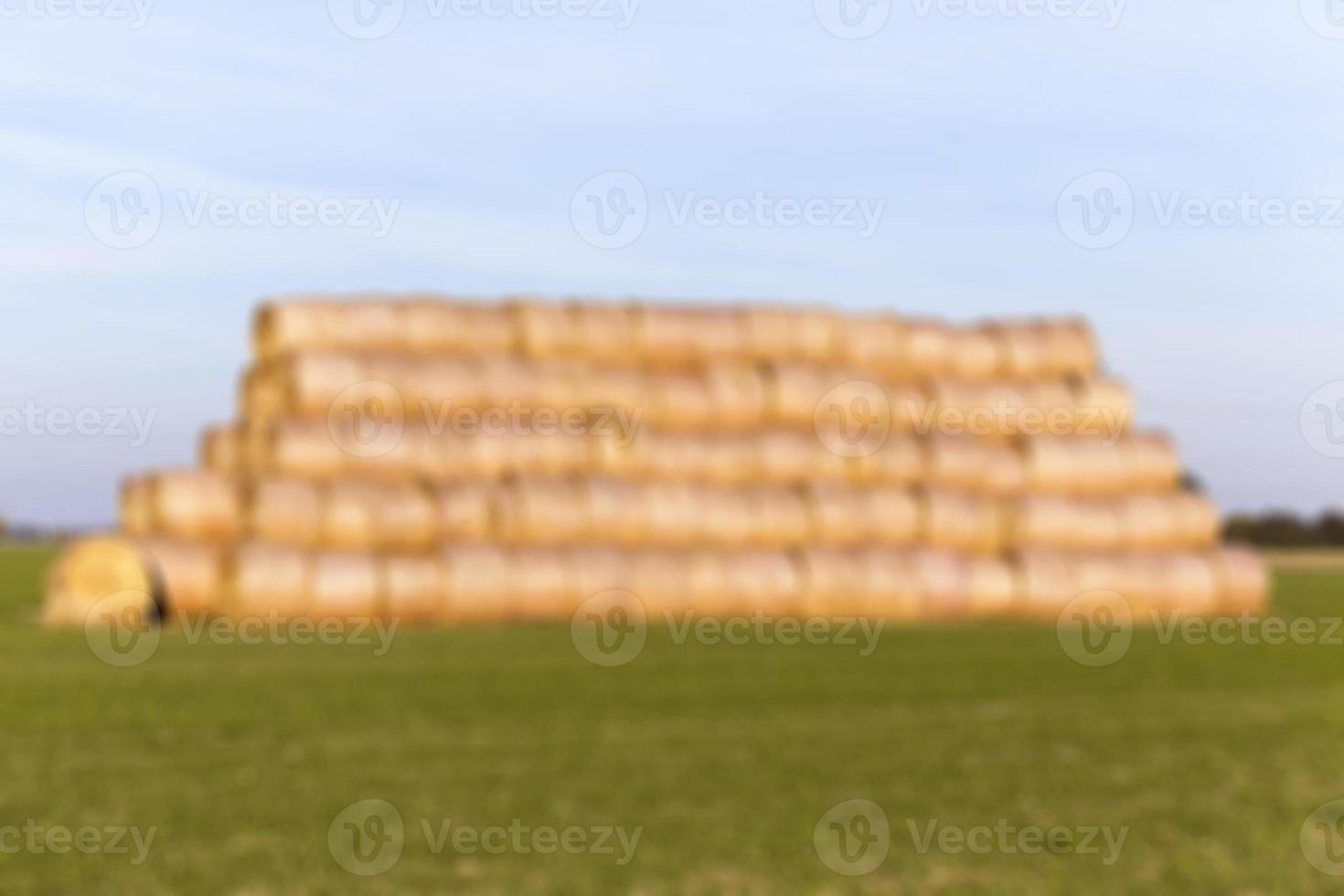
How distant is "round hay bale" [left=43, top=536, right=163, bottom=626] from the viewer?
48.6 feet

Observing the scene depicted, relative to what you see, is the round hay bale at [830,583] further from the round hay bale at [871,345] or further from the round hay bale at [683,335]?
the round hay bale at [871,345]

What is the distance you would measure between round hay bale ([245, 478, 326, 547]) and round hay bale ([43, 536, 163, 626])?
1.13 m

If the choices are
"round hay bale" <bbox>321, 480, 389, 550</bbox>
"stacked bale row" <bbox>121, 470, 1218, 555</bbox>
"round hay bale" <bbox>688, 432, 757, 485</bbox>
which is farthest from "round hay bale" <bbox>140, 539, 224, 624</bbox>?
"round hay bale" <bbox>688, 432, 757, 485</bbox>

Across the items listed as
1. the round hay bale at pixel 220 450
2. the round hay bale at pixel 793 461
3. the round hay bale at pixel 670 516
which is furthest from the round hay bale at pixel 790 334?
the round hay bale at pixel 220 450

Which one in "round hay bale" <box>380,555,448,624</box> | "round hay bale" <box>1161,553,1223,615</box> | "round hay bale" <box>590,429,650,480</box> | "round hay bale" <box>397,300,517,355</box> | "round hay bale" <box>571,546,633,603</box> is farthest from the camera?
"round hay bale" <box>1161,553,1223,615</box>

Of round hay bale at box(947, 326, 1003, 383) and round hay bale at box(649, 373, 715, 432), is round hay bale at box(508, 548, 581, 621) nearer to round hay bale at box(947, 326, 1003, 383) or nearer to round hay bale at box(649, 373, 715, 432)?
round hay bale at box(649, 373, 715, 432)

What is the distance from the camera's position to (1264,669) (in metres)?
12.7

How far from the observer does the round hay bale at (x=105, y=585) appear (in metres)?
14.8

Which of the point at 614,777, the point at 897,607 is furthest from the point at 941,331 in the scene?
the point at 614,777

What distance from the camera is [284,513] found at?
15859 mm

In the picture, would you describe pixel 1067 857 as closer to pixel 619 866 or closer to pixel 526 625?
pixel 619 866

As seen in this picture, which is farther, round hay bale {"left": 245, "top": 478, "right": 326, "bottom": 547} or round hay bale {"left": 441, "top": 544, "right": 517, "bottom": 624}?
round hay bale {"left": 441, "top": 544, "right": 517, "bottom": 624}

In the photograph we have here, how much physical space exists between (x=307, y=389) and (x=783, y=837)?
12023mm

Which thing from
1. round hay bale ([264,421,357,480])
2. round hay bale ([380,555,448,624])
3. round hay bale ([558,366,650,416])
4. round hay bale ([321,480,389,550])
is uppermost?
round hay bale ([558,366,650,416])
